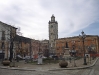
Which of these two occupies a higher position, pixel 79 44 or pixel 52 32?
pixel 52 32

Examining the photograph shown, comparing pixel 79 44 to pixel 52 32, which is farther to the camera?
pixel 52 32

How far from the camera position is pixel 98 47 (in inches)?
3187

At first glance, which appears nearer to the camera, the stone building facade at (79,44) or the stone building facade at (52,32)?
the stone building facade at (79,44)

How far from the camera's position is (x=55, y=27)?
97.2m

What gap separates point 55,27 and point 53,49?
45.8 ft

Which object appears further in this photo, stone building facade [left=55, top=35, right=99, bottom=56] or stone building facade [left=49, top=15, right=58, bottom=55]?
stone building facade [left=49, top=15, right=58, bottom=55]

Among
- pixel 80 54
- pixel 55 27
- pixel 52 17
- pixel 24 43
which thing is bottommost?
pixel 80 54

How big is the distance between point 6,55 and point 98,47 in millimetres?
50622

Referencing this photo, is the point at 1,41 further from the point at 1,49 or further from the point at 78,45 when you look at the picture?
the point at 78,45

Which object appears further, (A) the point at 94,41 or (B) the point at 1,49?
(A) the point at 94,41

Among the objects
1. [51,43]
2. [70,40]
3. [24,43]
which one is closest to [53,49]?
[51,43]

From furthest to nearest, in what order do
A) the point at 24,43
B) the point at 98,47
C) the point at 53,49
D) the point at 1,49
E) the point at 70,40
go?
the point at 53,49 → the point at 70,40 → the point at 98,47 → the point at 24,43 → the point at 1,49

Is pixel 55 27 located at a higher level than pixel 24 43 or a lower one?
higher

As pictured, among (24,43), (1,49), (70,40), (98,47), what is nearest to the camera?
(1,49)
